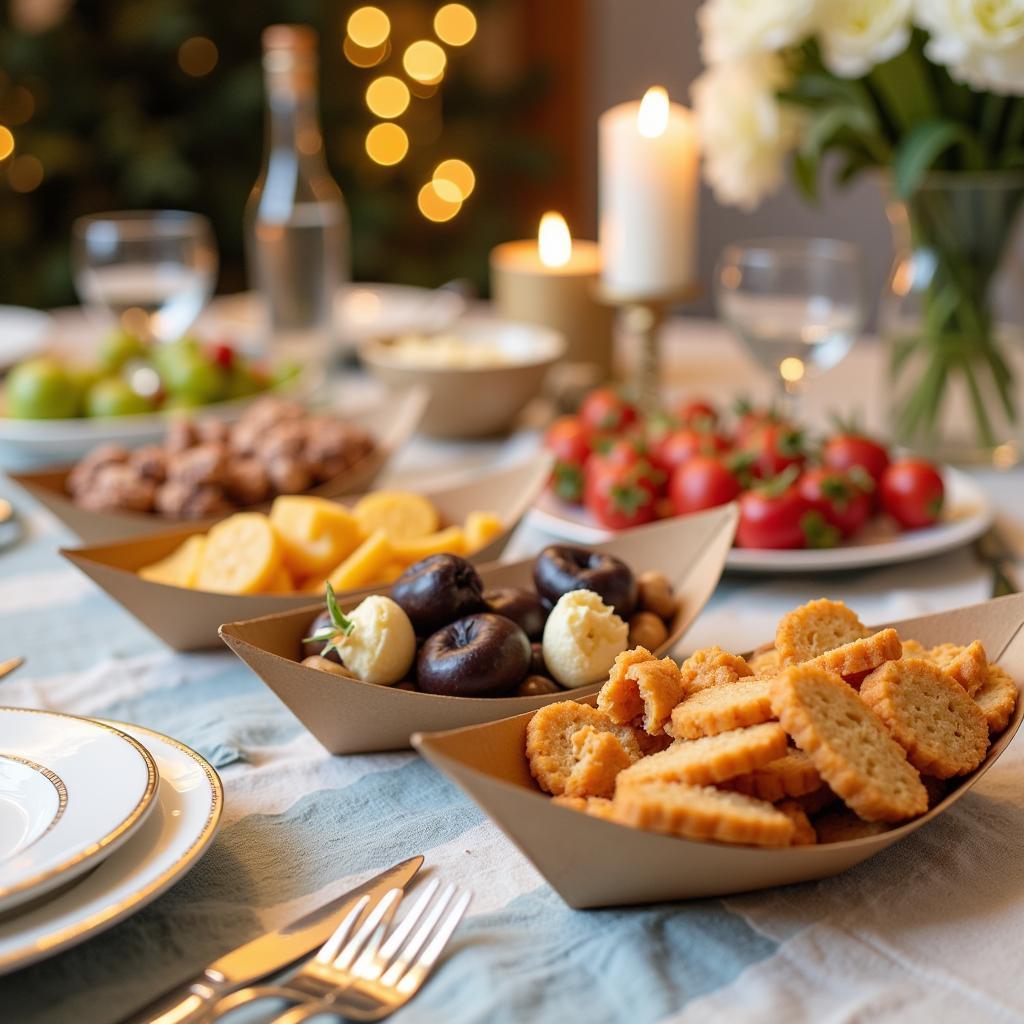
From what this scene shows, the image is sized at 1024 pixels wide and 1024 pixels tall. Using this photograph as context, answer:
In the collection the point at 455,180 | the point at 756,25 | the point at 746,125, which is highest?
the point at 756,25

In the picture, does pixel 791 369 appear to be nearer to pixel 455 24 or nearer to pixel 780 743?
pixel 780 743

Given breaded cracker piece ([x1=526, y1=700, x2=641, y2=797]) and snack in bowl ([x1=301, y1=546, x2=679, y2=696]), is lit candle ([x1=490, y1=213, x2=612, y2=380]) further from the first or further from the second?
breaded cracker piece ([x1=526, y1=700, x2=641, y2=797])

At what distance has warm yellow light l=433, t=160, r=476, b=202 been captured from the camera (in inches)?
167

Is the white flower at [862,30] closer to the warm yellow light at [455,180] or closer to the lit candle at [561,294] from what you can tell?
the lit candle at [561,294]

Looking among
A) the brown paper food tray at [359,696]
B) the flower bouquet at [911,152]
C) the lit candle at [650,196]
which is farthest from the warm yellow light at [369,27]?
the brown paper food tray at [359,696]

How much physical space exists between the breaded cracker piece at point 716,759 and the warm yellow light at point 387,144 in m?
3.64

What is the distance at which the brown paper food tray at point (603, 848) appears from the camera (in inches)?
25.6

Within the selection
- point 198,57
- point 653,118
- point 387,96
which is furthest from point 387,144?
point 653,118

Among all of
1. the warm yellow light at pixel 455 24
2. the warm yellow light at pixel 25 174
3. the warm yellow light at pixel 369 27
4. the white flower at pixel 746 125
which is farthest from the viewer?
the warm yellow light at pixel 455 24

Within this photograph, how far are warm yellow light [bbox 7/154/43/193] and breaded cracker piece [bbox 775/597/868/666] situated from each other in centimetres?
334

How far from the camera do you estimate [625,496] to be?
53.8 inches

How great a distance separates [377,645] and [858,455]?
0.73 m

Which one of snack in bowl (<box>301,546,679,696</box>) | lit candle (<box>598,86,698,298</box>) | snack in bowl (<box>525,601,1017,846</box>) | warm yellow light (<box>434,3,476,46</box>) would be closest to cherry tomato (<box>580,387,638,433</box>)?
lit candle (<box>598,86,698,298</box>)

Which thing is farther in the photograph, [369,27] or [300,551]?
[369,27]
